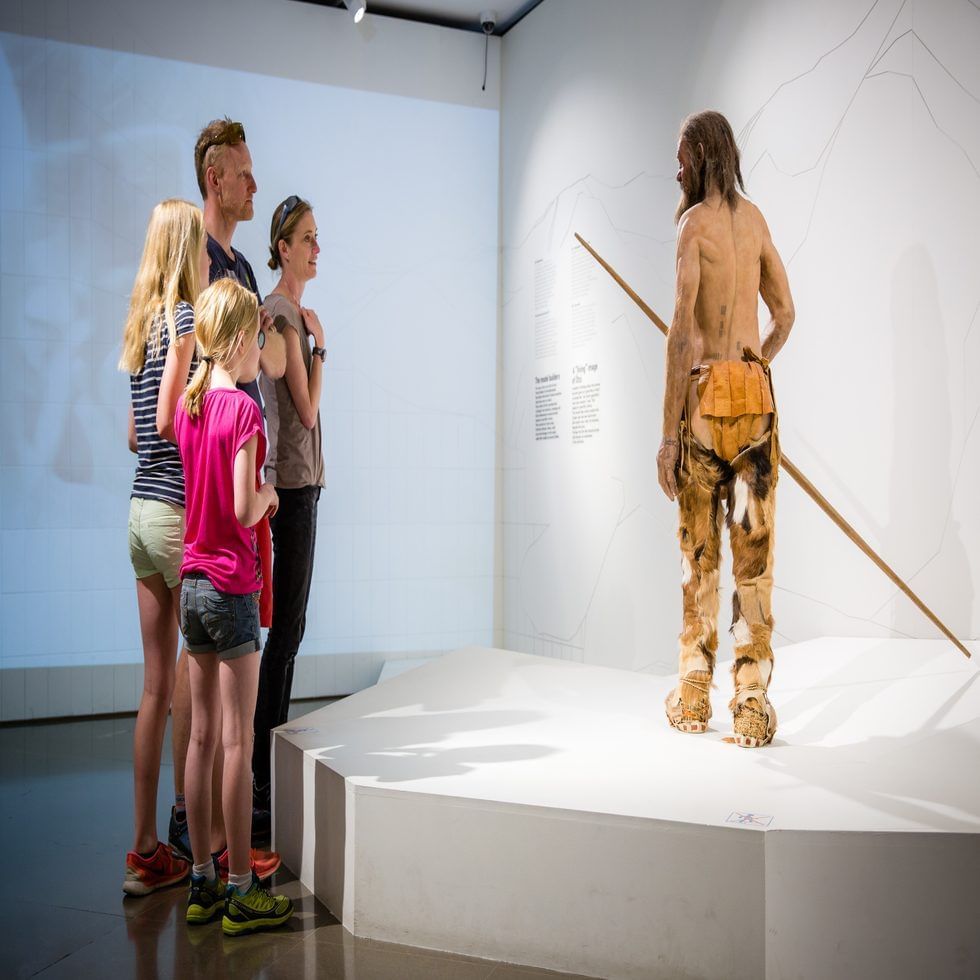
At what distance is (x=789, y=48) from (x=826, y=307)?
105cm

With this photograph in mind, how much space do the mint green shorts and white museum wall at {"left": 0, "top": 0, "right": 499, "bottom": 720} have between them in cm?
272

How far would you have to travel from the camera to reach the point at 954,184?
10.6ft

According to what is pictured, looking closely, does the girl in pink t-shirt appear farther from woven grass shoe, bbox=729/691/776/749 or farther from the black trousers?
woven grass shoe, bbox=729/691/776/749

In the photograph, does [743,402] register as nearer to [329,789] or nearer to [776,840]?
[776,840]

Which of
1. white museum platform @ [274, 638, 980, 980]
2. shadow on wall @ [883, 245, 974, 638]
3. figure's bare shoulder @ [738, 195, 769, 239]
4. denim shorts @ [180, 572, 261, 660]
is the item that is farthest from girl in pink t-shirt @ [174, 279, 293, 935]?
shadow on wall @ [883, 245, 974, 638]

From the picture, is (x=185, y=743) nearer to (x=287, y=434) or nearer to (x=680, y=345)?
(x=287, y=434)

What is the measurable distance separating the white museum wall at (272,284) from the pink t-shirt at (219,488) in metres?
3.04

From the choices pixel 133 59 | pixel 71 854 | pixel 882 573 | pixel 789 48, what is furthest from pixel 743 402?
pixel 133 59

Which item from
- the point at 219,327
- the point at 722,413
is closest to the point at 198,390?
the point at 219,327

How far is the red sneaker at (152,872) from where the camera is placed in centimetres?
269

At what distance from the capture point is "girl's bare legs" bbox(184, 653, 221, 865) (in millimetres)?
2420

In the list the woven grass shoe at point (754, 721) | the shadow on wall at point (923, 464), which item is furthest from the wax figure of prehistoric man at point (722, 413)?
the shadow on wall at point (923, 464)

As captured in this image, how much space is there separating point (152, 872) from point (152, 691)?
501 millimetres

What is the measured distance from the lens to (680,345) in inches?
110
